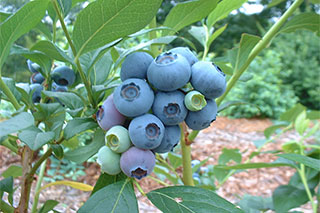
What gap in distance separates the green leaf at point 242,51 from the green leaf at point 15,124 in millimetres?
447

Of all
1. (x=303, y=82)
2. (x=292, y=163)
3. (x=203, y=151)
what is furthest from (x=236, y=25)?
(x=292, y=163)

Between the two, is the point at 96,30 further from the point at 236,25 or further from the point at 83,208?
the point at 236,25

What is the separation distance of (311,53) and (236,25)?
3154 millimetres

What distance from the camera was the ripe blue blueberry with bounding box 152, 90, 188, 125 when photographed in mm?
426

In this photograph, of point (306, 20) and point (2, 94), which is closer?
point (2, 94)

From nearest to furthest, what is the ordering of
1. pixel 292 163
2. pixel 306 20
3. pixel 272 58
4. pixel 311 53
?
pixel 306 20 → pixel 292 163 → pixel 272 58 → pixel 311 53

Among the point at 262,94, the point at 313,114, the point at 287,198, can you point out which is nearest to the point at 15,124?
the point at 287,198

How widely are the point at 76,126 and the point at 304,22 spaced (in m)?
0.57

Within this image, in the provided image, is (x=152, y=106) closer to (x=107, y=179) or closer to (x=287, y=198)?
(x=107, y=179)

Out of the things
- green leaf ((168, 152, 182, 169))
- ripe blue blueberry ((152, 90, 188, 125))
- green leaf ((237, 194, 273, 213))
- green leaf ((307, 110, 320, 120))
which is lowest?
green leaf ((237, 194, 273, 213))

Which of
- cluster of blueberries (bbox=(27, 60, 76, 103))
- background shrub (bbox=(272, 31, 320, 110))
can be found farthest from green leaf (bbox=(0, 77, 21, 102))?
background shrub (bbox=(272, 31, 320, 110))

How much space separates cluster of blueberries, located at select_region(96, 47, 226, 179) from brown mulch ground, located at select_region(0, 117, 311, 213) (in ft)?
3.35

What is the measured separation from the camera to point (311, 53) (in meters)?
7.57

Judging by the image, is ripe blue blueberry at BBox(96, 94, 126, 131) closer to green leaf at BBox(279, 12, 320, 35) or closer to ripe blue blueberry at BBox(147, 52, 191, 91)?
ripe blue blueberry at BBox(147, 52, 191, 91)
